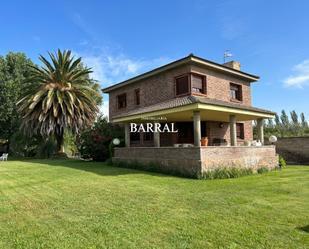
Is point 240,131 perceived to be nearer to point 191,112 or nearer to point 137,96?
point 137,96

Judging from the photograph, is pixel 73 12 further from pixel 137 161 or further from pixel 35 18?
pixel 137 161

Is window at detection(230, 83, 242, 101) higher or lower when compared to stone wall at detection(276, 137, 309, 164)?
higher

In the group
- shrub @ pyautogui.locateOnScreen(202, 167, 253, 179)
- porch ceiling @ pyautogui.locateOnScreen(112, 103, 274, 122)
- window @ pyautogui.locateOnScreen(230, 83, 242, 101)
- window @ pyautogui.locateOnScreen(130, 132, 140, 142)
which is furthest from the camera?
window @ pyautogui.locateOnScreen(130, 132, 140, 142)

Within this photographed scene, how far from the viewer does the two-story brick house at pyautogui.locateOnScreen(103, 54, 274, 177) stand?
57.0ft

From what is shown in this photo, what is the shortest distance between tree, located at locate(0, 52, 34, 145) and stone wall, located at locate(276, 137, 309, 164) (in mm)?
31671

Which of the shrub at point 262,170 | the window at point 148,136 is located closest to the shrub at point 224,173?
the shrub at point 262,170

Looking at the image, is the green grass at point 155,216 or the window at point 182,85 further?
the window at point 182,85

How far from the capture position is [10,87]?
126 ft

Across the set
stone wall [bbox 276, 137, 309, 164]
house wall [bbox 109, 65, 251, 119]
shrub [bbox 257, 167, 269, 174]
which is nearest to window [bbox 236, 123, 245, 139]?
house wall [bbox 109, 65, 251, 119]

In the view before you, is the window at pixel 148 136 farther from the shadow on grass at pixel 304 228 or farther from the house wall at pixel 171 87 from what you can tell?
the shadow on grass at pixel 304 228

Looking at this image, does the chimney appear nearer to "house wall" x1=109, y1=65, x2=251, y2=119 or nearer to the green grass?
"house wall" x1=109, y1=65, x2=251, y2=119

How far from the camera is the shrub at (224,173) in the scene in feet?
43.7

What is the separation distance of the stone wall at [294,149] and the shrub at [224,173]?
10.9m

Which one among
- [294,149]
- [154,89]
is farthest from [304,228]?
[294,149]
